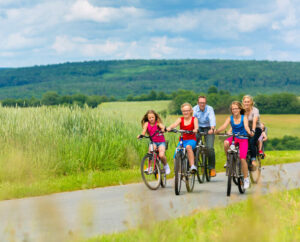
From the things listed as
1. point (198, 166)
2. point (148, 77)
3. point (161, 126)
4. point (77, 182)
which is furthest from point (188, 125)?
point (148, 77)

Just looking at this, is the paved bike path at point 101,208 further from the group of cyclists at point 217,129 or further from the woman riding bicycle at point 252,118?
the woman riding bicycle at point 252,118

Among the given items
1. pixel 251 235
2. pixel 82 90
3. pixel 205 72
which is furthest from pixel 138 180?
pixel 205 72

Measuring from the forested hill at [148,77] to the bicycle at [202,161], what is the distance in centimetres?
11091

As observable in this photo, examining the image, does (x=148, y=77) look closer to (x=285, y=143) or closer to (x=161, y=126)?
(x=285, y=143)

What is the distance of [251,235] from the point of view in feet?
9.05

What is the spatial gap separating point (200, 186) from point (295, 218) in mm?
5829

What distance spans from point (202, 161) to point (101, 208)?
3966 mm

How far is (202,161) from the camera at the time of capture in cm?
1258

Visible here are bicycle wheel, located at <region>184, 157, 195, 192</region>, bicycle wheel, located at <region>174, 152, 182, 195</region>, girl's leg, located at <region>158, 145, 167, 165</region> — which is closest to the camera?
bicycle wheel, located at <region>174, 152, 182, 195</region>

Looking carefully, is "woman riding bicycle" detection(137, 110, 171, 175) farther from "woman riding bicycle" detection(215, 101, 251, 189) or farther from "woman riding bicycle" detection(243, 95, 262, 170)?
"woman riding bicycle" detection(243, 95, 262, 170)

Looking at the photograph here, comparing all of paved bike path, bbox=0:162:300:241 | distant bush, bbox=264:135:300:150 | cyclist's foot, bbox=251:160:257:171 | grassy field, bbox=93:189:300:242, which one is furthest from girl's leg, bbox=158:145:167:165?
distant bush, bbox=264:135:300:150

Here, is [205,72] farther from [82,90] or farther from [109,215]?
[109,215]

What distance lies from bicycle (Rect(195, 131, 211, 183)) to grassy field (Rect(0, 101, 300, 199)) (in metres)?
1.50

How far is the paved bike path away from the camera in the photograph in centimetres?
295
